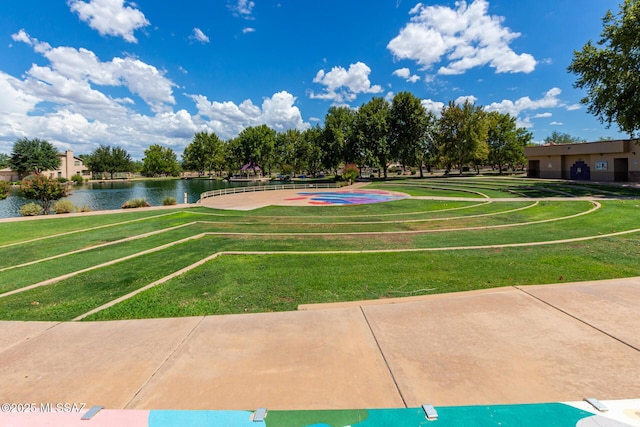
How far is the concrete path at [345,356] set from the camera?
3.34m

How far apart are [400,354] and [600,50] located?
127ft

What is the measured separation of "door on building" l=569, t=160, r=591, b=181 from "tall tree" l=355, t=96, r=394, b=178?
32162 mm

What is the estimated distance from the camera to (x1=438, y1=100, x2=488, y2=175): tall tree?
206 ft

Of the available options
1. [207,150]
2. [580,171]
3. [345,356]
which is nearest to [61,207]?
[345,356]

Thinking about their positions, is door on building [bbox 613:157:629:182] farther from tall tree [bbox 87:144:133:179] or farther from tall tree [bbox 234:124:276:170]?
tall tree [bbox 87:144:133:179]

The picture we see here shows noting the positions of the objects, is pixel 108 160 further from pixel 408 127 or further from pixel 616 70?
pixel 616 70

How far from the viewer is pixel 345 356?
4.08 metres

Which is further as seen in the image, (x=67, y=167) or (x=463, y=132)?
(x=67, y=167)

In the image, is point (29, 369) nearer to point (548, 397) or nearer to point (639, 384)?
point (548, 397)

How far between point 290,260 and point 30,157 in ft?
335

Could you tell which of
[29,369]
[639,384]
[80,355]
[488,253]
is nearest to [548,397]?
[639,384]

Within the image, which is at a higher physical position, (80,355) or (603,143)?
(603,143)

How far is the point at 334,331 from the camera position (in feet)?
15.6

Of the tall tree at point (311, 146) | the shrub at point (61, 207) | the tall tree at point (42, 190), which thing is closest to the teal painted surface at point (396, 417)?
the shrub at point (61, 207)
